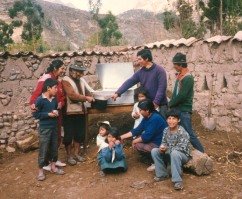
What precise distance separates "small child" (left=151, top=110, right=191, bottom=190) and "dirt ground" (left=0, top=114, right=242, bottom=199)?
195 millimetres

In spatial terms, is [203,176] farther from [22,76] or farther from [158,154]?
[22,76]

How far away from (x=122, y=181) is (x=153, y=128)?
3.00ft

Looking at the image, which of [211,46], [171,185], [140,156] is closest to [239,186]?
[171,185]

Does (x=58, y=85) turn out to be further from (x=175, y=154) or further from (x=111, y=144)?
(x=175, y=154)

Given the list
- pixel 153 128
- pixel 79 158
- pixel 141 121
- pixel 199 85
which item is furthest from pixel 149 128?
pixel 199 85

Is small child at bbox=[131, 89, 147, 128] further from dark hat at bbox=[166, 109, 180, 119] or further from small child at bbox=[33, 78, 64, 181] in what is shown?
small child at bbox=[33, 78, 64, 181]

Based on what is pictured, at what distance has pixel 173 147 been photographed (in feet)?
16.4

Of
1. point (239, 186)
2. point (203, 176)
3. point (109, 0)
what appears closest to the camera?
point (239, 186)

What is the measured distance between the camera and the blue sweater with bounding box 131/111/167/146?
211 inches

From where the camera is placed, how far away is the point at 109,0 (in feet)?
330

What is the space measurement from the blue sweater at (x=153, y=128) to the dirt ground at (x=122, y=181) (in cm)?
52

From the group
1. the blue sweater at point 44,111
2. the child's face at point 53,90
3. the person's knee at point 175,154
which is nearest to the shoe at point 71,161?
the blue sweater at point 44,111

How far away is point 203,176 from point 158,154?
74 cm

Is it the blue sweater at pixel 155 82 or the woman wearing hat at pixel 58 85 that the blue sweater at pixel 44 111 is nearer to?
the woman wearing hat at pixel 58 85
